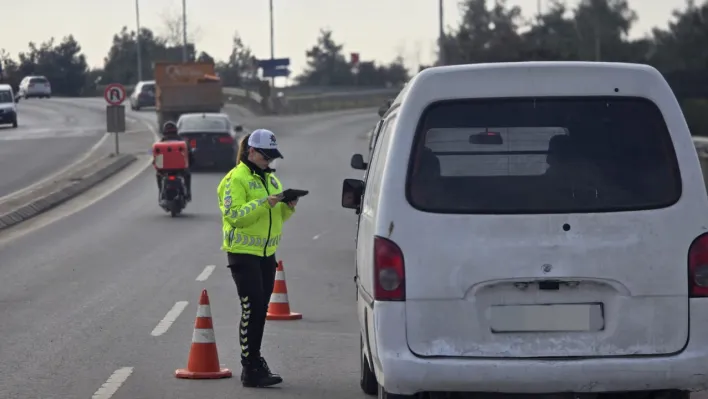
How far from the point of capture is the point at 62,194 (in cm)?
2892

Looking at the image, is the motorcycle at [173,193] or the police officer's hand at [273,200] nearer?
the police officer's hand at [273,200]

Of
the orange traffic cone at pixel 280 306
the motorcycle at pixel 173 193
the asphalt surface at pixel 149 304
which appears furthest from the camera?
the motorcycle at pixel 173 193

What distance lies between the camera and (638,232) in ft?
21.8

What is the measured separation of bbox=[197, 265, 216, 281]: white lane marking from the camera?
16219 mm

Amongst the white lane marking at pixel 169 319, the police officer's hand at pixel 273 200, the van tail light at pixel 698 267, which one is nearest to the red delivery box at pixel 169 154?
the white lane marking at pixel 169 319

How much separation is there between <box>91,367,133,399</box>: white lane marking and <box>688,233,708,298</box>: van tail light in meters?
4.08

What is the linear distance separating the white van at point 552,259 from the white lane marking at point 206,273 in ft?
31.5

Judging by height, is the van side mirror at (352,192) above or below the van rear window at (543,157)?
below

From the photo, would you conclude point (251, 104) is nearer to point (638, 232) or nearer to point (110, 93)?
point (110, 93)

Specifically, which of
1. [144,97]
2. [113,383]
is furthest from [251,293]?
[144,97]

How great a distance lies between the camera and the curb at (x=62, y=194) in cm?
2427

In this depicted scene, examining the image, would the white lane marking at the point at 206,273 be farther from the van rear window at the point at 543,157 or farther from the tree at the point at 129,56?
the tree at the point at 129,56

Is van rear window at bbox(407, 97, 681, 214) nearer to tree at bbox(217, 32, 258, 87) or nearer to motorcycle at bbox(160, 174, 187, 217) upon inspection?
motorcycle at bbox(160, 174, 187, 217)

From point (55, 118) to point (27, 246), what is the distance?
163 feet
